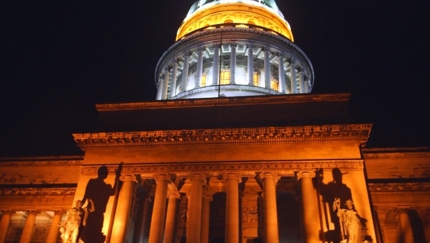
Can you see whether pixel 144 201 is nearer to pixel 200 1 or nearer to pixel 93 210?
pixel 93 210

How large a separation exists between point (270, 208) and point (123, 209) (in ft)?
27.2

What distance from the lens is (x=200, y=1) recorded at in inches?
2031

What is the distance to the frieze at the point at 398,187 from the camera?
2556 centimetres

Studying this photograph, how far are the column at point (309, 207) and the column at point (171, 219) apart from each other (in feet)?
24.0

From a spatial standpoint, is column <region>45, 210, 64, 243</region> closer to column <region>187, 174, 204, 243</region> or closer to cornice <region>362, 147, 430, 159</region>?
column <region>187, 174, 204, 243</region>

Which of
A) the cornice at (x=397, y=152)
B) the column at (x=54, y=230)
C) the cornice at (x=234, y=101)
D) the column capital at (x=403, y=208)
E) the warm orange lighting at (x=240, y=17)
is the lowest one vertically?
the column at (x=54, y=230)

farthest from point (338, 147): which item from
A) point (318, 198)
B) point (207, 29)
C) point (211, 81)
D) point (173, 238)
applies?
point (207, 29)

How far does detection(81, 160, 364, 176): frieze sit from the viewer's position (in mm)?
23172

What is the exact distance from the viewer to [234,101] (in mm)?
26922

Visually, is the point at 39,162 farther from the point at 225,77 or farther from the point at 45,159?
the point at 225,77

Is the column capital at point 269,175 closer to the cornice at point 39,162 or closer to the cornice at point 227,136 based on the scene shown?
the cornice at point 227,136

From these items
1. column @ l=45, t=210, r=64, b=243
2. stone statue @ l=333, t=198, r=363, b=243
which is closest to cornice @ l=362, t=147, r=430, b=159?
stone statue @ l=333, t=198, r=363, b=243

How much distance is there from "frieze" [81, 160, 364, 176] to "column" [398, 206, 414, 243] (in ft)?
17.7

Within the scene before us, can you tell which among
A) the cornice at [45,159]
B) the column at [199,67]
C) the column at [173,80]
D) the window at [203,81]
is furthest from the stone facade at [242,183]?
the column at [173,80]
